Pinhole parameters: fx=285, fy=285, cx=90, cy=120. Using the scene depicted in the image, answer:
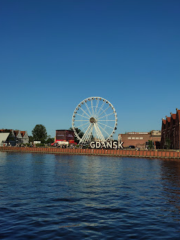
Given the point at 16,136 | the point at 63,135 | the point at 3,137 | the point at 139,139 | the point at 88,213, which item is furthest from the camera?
the point at 63,135

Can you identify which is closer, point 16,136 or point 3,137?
point 3,137

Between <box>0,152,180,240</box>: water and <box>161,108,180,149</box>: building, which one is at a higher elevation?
<box>161,108,180,149</box>: building

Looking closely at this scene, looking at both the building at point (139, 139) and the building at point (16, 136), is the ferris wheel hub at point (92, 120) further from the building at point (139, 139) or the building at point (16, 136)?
the building at point (16, 136)

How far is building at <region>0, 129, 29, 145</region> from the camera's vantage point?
15312 cm

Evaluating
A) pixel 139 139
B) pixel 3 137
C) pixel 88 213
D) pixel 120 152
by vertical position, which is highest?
pixel 3 137

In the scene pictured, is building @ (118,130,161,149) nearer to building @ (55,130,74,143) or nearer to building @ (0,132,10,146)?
building @ (55,130,74,143)

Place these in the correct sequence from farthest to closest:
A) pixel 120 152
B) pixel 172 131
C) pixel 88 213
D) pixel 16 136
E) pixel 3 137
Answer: pixel 16 136 → pixel 3 137 → pixel 172 131 → pixel 120 152 → pixel 88 213

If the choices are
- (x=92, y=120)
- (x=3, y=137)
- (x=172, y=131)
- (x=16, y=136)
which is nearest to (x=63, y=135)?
(x=16, y=136)

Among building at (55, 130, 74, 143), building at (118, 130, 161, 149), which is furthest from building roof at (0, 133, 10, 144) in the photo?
building at (118, 130, 161, 149)

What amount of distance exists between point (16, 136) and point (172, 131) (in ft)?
299

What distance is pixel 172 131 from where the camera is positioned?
109m

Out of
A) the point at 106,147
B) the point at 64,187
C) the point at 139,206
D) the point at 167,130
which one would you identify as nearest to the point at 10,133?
the point at 106,147

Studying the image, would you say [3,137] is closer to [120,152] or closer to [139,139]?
[139,139]

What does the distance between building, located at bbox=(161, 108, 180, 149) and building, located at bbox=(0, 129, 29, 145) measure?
262 ft
